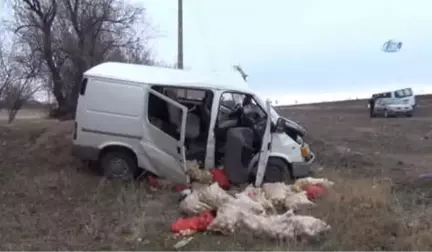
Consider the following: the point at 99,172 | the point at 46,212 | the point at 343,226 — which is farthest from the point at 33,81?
the point at 343,226

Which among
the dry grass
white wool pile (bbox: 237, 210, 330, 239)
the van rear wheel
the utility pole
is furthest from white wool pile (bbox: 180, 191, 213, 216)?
the utility pole

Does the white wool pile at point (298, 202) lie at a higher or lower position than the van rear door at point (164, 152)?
lower

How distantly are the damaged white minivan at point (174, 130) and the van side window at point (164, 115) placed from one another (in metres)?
0.02

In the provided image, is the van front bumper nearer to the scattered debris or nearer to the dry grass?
the dry grass

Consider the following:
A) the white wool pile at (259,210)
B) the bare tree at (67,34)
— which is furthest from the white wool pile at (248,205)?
the bare tree at (67,34)

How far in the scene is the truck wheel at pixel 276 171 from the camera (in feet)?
42.2

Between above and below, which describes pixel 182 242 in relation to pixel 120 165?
below

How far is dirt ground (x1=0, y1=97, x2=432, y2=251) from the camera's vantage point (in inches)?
316

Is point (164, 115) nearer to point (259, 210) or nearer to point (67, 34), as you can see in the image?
point (259, 210)

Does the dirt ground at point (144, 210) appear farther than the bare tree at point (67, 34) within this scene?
No

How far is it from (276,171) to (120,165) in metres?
2.96

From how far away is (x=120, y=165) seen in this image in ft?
42.5

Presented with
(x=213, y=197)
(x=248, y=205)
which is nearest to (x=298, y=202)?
(x=248, y=205)

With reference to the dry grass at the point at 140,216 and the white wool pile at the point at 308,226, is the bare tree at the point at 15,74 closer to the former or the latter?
the dry grass at the point at 140,216
